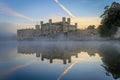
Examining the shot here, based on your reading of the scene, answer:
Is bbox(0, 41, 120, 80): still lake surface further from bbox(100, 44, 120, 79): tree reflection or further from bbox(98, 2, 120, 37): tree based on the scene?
bbox(98, 2, 120, 37): tree

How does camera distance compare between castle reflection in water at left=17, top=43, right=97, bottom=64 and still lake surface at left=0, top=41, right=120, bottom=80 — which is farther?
castle reflection in water at left=17, top=43, right=97, bottom=64

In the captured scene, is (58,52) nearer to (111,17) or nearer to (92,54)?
(92,54)

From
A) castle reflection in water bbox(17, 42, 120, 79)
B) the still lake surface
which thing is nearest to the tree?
castle reflection in water bbox(17, 42, 120, 79)

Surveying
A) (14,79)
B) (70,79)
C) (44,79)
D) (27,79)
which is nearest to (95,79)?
(70,79)

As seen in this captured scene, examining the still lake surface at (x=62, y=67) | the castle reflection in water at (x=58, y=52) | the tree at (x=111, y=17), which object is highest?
the tree at (x=111, y=17)

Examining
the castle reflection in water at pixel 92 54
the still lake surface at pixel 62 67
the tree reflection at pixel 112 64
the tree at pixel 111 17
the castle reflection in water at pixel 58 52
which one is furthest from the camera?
the tree at pixel 111 17

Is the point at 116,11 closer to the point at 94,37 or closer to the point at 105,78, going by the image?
the point at 105,78

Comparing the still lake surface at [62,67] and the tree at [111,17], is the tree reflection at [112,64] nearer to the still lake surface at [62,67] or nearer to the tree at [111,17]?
the still lake surface at [62,67]

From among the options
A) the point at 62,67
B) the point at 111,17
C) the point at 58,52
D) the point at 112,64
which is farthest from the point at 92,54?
the point at 111,17

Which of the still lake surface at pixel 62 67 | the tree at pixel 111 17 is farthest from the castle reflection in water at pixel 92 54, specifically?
the tree at pixel 111 17

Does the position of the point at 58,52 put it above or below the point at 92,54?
below

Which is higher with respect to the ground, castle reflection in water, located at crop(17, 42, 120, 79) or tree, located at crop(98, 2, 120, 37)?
tree, located at crop(98, 2, 120, 37)

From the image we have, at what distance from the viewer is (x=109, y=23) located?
45844 millimetres

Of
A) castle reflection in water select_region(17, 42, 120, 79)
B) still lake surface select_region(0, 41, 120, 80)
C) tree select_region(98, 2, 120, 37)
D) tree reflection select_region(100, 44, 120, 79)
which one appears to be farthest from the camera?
tree select_region(98, 2, 120, 37)
